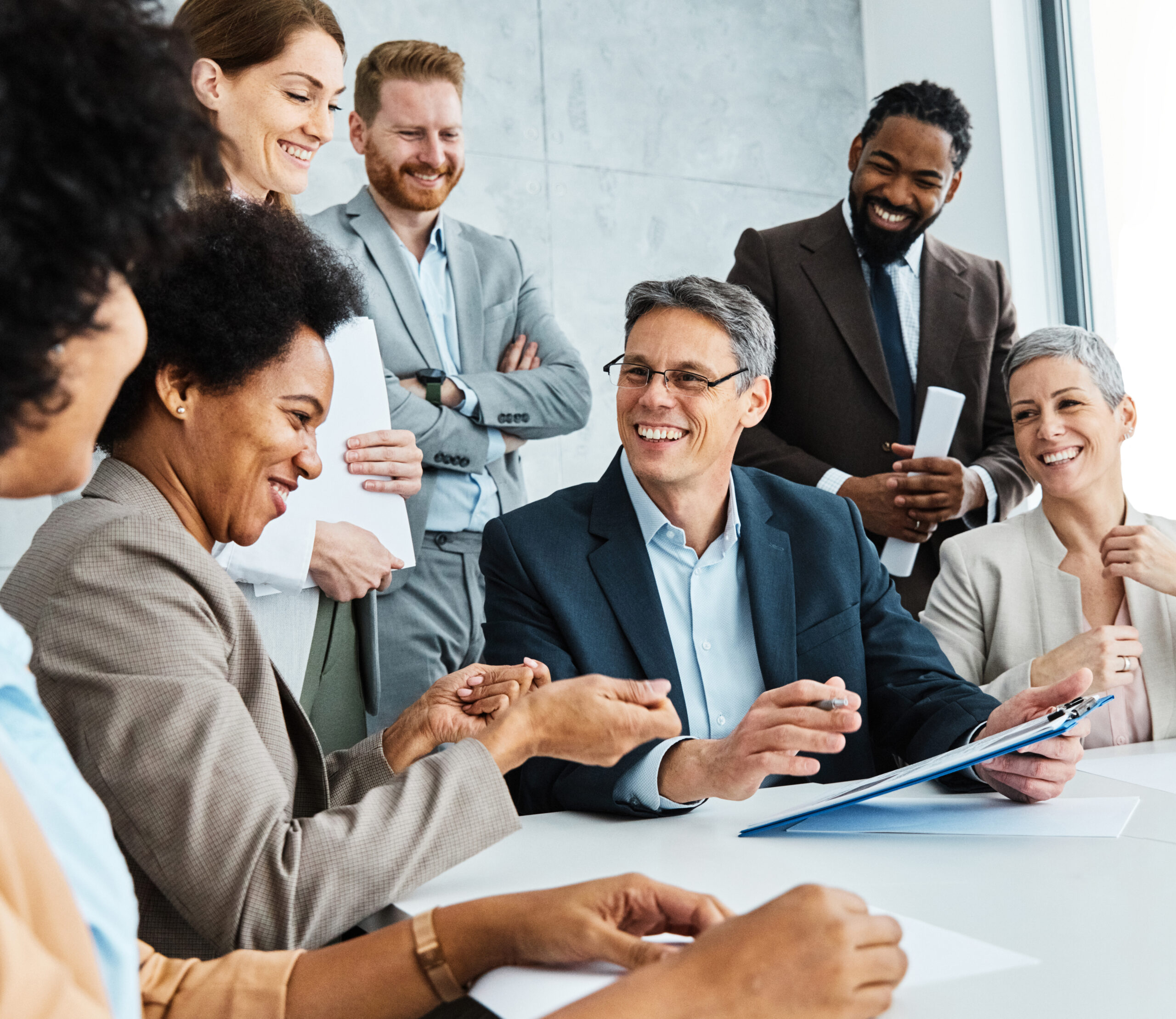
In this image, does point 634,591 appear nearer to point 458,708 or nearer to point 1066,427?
point 458,708

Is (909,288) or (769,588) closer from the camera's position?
(769,588)

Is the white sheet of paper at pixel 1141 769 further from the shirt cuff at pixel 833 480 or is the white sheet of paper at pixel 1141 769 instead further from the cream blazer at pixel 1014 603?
the shirt cuff at pixel 833 480

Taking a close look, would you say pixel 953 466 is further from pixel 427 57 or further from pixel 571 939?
pixel 571 939

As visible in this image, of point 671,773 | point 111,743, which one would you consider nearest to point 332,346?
point 671,773

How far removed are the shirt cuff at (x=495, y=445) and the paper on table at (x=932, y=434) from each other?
1.00 metres

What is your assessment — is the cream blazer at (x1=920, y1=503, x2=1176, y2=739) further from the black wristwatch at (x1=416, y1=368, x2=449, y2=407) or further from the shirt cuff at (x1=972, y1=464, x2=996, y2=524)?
the black wristwatch at (x1=416, y1=368, x2=449, y2=407)

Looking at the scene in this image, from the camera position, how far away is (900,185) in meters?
3.17

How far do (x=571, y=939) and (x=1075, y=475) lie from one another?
6.21 feet

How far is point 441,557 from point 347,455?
57 centimetres

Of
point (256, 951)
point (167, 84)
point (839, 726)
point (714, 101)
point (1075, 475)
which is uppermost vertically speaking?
point (714, 101)

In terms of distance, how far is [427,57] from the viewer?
3033 millimetres

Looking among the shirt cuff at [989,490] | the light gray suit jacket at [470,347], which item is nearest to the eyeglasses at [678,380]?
the light gray suit jacket at [470,347]

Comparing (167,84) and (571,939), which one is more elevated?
(167,84)

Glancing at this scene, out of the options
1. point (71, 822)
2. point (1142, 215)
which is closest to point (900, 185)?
point (1142, 215)
